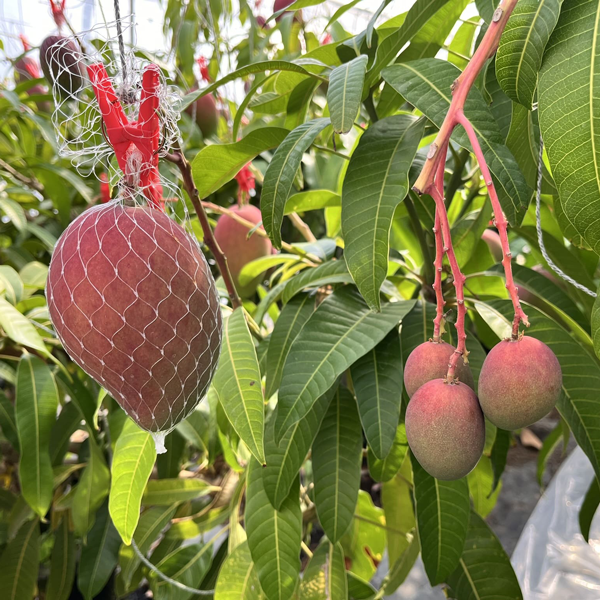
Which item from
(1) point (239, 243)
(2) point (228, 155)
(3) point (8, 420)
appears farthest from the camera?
(1) point (239, 243)

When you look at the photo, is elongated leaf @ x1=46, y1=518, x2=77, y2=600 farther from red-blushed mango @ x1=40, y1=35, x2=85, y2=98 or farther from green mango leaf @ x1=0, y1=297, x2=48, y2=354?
red-blushed mango @ x1=40, y1=35, x2=85, y2=98

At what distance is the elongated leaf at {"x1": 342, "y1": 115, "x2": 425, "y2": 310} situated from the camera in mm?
500

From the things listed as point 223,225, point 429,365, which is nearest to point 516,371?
point 429,365

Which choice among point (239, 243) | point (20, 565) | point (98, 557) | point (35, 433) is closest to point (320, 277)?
point (239, 243)

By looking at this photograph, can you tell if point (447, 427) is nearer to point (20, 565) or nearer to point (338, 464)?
point (338, 464)

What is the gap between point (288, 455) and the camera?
2.23 feet

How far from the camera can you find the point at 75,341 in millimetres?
469

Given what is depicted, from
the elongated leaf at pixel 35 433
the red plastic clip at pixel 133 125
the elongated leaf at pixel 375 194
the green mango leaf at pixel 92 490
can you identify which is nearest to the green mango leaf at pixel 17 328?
the elongated leaf at pixel 35 433

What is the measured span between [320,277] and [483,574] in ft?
1.66

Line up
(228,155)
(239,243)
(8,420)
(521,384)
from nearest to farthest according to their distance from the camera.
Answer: (521,384) → (228,155) → (8,420) → (239,243)

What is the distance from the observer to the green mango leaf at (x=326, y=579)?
83 cm

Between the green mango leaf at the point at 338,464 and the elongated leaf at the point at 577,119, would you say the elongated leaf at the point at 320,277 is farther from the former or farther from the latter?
the elongated leaf at the point at 577,119

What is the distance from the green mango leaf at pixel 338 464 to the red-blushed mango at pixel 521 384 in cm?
36

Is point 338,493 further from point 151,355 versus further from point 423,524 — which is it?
point 151,355
